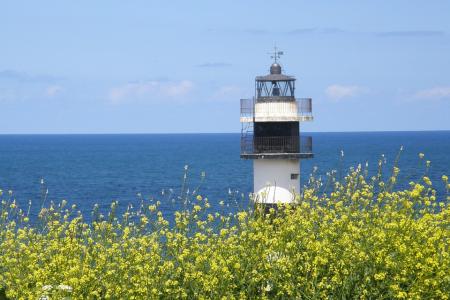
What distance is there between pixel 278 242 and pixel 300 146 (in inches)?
634

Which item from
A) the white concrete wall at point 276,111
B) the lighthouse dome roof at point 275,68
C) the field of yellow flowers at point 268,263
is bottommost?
the field of yellow flowers at point 268,263

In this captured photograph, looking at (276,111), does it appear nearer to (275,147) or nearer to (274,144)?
(274,144)

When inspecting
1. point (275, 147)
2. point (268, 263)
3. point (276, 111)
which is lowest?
point (268, 263)

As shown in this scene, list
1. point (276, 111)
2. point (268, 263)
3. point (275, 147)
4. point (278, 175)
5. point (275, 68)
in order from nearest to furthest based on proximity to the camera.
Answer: point (268, 263), point (278, 175), point (275, 147), point (276, 111), point (275, 68)

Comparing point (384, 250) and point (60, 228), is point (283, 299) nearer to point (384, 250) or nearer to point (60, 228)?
point (384, 250)

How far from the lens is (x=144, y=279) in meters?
14.4

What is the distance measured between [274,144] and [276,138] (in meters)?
0.35

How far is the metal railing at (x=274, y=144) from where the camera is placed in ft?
102

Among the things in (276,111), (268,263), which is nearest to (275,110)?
(276,111)

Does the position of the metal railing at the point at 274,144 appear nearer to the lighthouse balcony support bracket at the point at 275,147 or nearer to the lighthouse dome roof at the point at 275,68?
the lighthouse balcony support bracket at the point at 275,147

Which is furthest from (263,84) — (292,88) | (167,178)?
(167,178)

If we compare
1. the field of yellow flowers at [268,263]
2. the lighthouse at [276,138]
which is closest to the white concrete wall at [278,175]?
the lighthouse at [276,138]

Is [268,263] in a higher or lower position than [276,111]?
lower

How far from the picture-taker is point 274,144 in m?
31.2
